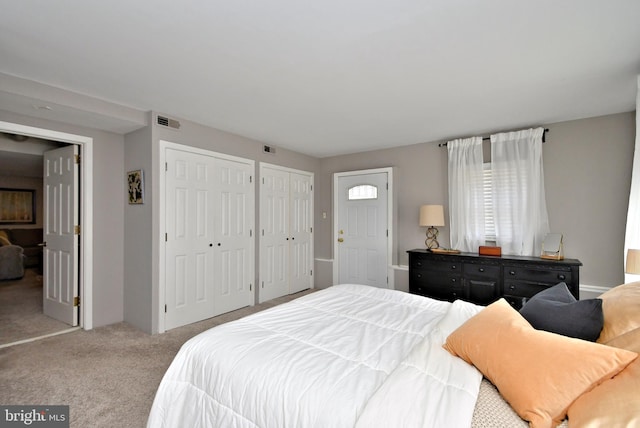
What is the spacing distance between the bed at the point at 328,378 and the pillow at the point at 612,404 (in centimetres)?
8

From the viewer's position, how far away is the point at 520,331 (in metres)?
1.18

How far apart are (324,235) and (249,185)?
1.83 metres

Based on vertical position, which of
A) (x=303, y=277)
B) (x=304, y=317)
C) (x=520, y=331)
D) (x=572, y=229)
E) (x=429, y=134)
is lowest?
(x=303, y=277)

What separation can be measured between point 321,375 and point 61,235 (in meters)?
3.81

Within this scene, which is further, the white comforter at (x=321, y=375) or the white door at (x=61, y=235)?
the white door at (x=61, y=235)

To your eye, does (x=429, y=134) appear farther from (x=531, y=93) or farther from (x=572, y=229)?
(x=572, y=229)

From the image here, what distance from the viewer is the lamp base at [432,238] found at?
4.23m

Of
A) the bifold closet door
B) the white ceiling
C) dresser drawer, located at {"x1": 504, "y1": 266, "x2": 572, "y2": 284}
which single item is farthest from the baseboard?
the bifold closet door

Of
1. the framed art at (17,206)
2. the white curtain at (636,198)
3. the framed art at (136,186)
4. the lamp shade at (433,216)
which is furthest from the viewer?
the framed art at (17,206)

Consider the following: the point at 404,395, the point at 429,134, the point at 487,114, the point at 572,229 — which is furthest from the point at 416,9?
the point at 572,229

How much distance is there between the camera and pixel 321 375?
1195 millimetres

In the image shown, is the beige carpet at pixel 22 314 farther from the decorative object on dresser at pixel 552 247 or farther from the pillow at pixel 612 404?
the decorative object on dresser at pixel 552 247

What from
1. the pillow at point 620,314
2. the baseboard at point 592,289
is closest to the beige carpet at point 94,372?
the pillow at point 620,314

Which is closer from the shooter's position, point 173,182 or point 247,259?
point 173,182
